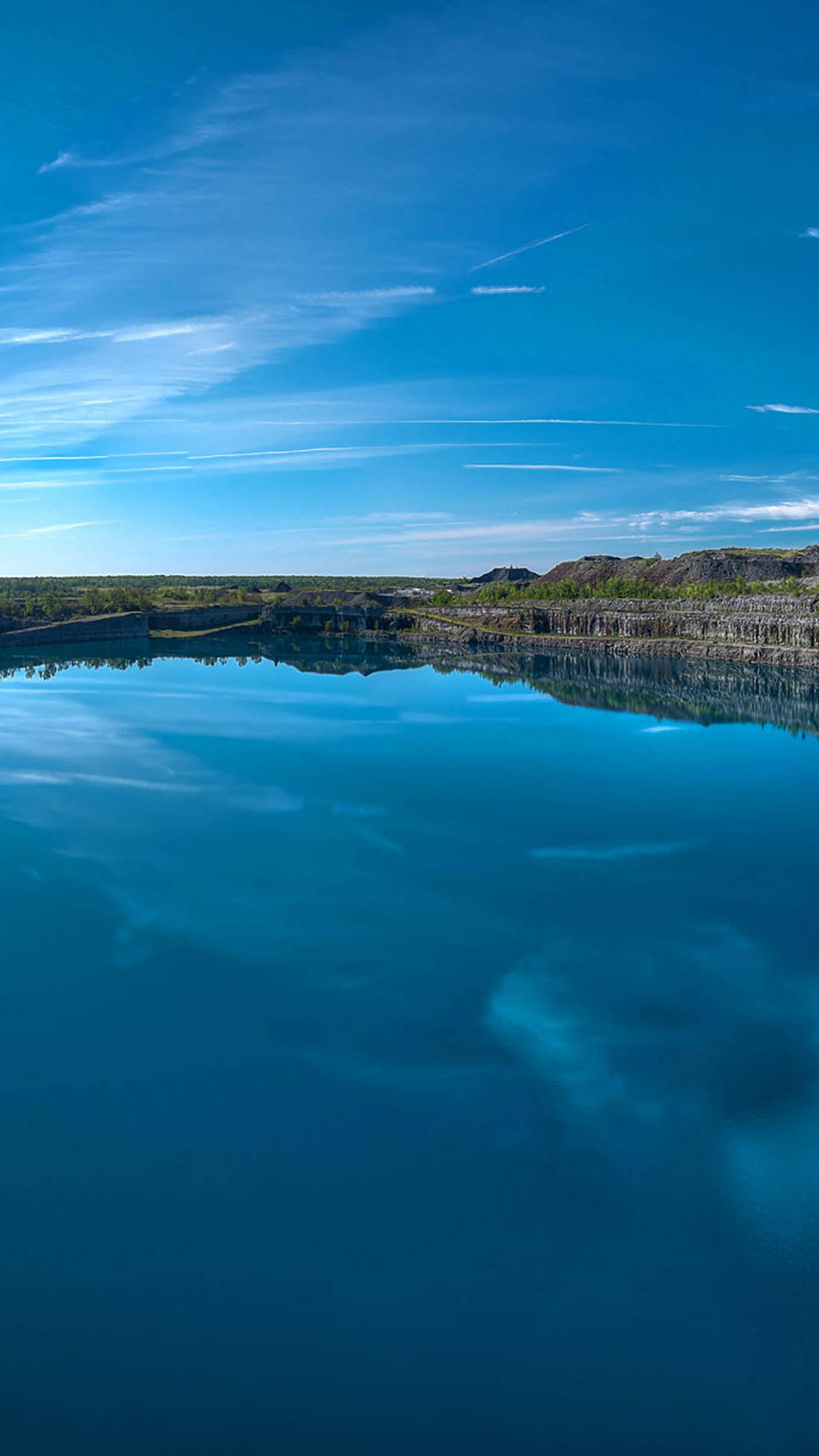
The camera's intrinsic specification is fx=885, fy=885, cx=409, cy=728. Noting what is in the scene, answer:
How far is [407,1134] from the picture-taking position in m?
15.3

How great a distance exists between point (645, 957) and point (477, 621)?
110538 millimetres

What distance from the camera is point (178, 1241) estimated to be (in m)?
13.0

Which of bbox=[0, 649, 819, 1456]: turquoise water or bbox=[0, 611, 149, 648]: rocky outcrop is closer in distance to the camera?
bbox=[0, 649, 819, 1456]: turquoise water

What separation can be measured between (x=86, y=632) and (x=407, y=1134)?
104661 millimetres

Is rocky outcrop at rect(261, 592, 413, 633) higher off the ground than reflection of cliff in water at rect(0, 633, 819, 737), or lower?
higher

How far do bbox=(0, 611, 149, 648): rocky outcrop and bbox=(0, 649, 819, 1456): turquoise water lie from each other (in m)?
75.9

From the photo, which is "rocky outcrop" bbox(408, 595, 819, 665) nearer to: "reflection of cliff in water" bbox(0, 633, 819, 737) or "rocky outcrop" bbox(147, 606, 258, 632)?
"reflection of cliff in water" bbox(0, 633, 819, 737)

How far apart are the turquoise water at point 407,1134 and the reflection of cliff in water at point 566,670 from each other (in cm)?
2771

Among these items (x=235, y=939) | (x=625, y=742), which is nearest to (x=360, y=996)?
(x=235, y=939)

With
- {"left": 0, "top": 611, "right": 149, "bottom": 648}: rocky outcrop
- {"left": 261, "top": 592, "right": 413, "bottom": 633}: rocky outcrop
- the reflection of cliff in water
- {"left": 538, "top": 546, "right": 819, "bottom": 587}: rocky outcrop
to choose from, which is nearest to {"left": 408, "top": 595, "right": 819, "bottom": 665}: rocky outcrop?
the reflection of cliff in water

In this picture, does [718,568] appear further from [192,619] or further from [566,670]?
[192,619]

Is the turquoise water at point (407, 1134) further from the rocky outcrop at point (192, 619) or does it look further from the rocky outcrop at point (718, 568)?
the rocky outcrop at point (718, 568)

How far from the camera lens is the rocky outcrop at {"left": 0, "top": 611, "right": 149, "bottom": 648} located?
102688mm

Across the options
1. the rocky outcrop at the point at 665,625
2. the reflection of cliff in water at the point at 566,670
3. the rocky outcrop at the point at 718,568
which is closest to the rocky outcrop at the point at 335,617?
the rocky outcrop at the point at 665,625
